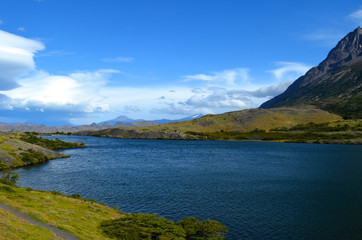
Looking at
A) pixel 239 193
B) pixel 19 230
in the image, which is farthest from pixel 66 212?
Result: pixel 239 193

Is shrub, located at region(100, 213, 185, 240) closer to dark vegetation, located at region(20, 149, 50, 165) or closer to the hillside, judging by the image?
the hillside

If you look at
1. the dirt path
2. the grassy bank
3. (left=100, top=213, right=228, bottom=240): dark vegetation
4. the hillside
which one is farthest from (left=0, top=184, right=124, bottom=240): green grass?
the hillside

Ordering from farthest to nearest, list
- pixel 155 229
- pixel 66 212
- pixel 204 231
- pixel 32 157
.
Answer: pixel 32 157, pixel 66 212, pixel 204 231, pixel 155 229

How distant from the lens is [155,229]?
33.3m

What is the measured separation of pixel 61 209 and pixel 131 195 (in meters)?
23.0

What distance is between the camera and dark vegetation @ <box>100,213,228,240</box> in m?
32.7

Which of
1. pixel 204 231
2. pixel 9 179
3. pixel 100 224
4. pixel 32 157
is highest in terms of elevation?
pixel 32 157

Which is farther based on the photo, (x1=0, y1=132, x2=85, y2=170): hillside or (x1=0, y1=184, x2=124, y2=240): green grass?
(x1=0, y1=132, x2=85, y2=170): hillside

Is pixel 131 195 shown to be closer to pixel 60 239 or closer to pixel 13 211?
pixel 13 211

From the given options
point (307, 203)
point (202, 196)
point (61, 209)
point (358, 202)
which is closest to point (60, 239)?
point (61, 209)

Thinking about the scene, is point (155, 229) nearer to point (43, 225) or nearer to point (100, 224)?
point (100, 224)

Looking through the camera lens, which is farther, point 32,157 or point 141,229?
point 32,157

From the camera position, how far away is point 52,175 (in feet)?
270

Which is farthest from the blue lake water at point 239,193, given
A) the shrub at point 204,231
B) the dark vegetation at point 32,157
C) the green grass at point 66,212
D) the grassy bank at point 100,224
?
the green grass at point 66,212
